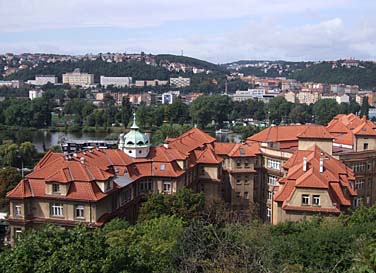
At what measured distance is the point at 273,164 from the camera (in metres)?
34.7

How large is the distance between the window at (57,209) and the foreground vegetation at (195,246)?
3858 millimetres

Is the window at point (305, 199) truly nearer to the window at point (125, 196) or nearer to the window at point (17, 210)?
the window at point (125, 196)

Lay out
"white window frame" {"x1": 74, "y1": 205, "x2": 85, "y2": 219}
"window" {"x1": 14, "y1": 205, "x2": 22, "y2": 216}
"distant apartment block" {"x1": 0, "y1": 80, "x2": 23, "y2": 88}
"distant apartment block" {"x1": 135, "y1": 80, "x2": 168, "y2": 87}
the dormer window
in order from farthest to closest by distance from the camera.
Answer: "distant apartment block" {"x1": 135, "y1": 80, "x2": 168, "y2": 87} → "distant apartment block" {"x1": 0, "y1": 80, "x2": 23, "y2": 88} → the dormer window → "window" {"x1": 14, "y1": 205, "x2": 22, "y2": 216} → "white window frame" {"x1": 74, "y1": 205, "x2": 85, "y2": 219}

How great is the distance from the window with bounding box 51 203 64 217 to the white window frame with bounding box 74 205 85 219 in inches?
29.8

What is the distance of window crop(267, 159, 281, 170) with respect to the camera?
1346 inches

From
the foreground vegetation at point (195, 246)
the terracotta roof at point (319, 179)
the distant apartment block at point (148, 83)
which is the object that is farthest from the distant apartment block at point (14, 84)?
the foreground vegetation at point (195, 246)

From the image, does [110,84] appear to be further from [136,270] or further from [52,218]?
[136,270]

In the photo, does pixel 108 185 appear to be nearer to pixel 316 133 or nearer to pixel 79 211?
pixel 79 211

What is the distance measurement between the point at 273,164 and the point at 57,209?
15579 mm

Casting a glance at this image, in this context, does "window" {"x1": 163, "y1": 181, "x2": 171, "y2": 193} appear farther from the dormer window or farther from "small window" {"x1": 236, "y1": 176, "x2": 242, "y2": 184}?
"small window" {"x1": 236, "y1": 176, "x2": 242, "y2": 184}

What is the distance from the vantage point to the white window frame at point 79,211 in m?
24.5

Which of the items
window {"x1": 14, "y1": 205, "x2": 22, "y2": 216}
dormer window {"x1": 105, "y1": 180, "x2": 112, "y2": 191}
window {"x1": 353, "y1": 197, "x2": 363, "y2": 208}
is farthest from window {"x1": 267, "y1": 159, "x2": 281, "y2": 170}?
window {"x1": 14, "y1": 205, "x2": 22, "y2": 216}

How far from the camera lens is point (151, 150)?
104ft

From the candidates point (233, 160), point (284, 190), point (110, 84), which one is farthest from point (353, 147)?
point (110, 84)
